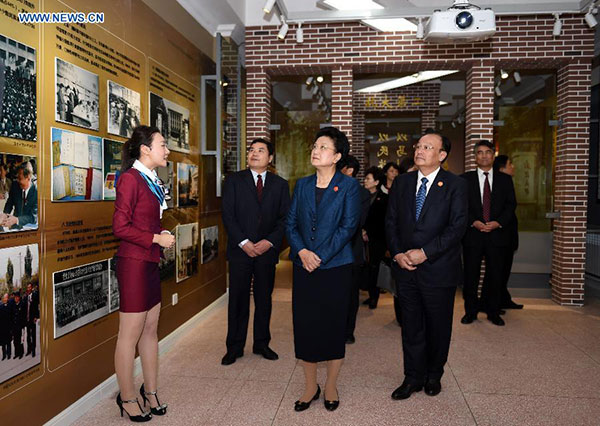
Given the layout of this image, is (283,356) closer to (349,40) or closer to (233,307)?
(233,307)

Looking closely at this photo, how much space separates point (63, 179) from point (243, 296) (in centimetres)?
169

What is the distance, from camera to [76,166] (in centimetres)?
274

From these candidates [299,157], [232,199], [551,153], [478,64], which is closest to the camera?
[232,199]

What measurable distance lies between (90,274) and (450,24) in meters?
3.99

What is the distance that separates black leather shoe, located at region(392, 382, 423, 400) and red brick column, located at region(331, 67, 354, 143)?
356 cm

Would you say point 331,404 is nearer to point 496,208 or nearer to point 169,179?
point 169,179

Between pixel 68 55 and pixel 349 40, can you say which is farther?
pixel 349 40

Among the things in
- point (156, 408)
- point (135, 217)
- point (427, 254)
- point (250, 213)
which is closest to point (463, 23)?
point (427, 254)

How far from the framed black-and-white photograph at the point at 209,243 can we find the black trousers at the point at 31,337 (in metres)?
A: 2.54

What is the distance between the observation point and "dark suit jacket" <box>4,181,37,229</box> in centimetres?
→ 222

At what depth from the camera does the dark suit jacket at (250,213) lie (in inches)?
144

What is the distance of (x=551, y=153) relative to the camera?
6.47m

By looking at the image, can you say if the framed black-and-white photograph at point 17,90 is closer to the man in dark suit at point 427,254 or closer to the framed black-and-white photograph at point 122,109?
the framed black-and-white photograph at point 122,109

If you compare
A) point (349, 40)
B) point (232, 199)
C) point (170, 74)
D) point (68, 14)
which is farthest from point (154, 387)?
point (349, 40)
